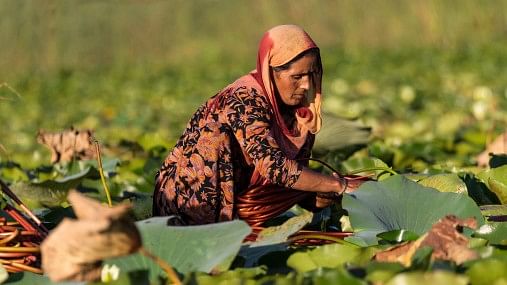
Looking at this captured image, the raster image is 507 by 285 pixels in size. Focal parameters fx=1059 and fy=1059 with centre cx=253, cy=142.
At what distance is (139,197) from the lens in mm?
2988

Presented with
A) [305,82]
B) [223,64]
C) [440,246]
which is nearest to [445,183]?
[305,82]

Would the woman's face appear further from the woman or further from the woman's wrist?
the woman's wrist

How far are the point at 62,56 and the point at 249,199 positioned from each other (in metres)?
16.0

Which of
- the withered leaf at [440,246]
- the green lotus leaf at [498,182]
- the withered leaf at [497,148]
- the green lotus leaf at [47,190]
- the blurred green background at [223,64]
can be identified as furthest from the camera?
the blurred green background at [223,64]

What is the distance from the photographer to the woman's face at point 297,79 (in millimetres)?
2447

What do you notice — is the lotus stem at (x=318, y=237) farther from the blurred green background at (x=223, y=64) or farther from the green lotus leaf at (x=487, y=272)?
the blurred green background at (x=223, y=64)

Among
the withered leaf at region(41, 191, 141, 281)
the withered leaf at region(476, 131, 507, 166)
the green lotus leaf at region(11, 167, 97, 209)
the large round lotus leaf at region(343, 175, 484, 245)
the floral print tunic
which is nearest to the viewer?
the withered leaf at region(41, 191, 141, 281)

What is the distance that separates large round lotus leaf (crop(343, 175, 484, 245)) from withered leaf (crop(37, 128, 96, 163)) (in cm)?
174

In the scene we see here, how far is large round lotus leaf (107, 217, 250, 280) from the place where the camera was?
1.97m

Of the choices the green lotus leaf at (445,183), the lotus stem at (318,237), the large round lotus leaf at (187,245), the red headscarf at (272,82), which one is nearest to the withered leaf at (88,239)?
the large round lotus leaf at (187,245)

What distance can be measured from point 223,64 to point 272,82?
13277 mm

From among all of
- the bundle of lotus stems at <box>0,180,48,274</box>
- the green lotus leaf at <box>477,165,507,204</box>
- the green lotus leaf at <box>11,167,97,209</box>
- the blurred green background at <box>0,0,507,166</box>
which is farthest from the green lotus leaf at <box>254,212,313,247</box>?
the blurred green background at <box>0,0,507,166</box>

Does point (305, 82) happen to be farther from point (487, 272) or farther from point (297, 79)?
point (487, 272)

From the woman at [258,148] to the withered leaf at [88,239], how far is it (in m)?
0.80
